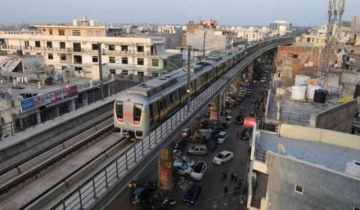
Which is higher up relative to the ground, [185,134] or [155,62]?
[155,62]

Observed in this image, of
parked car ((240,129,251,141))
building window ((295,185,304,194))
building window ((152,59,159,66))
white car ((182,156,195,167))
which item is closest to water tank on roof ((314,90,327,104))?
building window ((295,185,304,194))

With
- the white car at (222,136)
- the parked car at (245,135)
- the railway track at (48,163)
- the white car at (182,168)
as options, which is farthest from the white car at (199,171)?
the parked car at (245,135)

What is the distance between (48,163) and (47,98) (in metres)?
11.1

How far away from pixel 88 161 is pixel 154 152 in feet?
11.4

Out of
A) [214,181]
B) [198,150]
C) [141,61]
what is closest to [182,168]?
[214,181]

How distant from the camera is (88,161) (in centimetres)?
1439

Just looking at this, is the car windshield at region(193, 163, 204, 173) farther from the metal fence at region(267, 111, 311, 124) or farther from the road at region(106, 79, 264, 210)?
the metal fence at region(267, 111, 311, 124)

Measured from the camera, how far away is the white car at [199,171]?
977 inches

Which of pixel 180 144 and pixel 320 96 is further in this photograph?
pixel 180 144

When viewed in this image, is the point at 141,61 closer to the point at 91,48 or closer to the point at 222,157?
the point at 91,48

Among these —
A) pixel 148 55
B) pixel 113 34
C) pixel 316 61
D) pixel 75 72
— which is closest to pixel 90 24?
pixel 113 34

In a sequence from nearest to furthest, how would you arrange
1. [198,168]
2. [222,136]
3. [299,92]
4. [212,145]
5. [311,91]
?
[299,92], [311,91], [198,168], [212,145], [222,136]

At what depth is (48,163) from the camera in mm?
13930

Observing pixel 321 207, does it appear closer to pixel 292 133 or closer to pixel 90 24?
pixel 292 133
